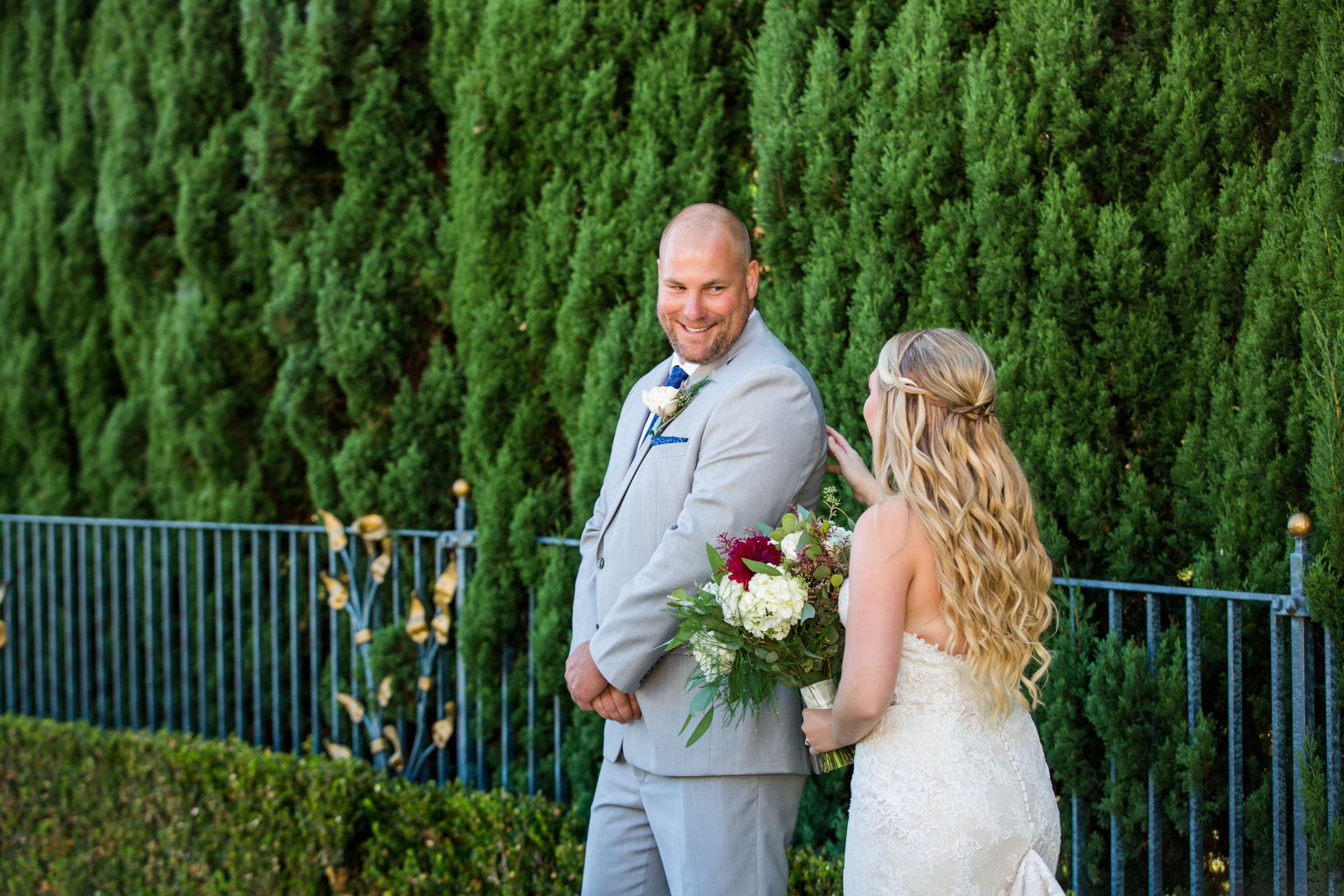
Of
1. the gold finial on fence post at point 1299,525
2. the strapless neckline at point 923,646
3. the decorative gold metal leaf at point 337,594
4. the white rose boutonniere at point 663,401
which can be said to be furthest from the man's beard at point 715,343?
the decorative gold metal leaf at point 337,594

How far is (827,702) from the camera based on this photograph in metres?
2.77

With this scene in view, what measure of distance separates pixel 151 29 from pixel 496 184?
2557 mm

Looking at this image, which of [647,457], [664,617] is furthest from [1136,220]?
[664,617]

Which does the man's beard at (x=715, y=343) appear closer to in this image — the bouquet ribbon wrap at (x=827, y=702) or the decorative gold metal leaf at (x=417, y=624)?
the bouquet ribbon wrap at (x=827, y=702)

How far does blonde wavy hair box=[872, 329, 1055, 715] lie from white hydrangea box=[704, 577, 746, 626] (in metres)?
0.41

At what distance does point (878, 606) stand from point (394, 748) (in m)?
3.28

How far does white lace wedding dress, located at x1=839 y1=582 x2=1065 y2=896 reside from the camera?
98.7 inches

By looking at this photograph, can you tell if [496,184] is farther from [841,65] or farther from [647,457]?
[647,457]

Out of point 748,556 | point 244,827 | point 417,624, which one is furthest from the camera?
point 417,624

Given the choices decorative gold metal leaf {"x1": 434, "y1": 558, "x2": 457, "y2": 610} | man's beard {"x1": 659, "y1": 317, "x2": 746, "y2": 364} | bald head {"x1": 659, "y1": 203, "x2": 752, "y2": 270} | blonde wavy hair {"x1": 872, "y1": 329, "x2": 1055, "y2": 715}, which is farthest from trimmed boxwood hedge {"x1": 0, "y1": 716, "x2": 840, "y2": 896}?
bald head {"x1": 659, "y1": 203, "x2": 752, "y2": 270}

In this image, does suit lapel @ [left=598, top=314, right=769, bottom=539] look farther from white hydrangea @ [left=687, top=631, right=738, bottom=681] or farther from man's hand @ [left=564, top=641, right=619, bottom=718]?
white hydrangea @ [left=687, top=631, right=738, bottom=681]

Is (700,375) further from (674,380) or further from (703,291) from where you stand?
(703,291)

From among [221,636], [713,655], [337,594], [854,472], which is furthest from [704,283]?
[221,636]

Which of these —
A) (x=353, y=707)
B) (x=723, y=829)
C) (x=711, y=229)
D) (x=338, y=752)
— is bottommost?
(x=338, y=752)
